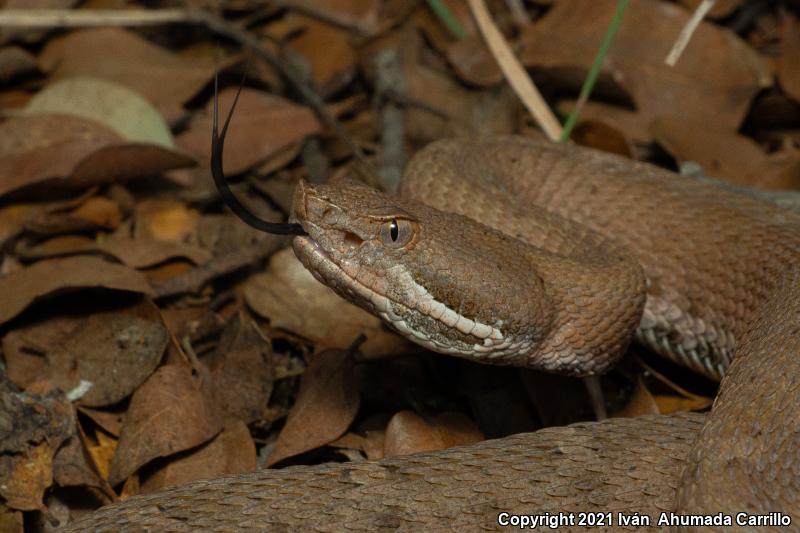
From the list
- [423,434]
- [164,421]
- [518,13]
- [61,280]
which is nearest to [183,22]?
[518,13]

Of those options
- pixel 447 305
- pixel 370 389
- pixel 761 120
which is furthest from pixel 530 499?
pixel 761 120

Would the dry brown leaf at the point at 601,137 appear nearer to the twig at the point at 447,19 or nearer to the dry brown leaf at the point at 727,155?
the dry brown leaf at the point at 727,155

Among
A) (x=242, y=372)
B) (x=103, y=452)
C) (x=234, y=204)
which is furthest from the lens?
(x=242, y=372)

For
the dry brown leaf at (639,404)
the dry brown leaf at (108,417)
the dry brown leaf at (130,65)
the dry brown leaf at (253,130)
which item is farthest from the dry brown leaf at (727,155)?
the dry brown leaf at (108,417)

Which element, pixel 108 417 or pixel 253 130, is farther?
pixel 253 130

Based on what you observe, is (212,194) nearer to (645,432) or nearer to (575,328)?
(575,328)

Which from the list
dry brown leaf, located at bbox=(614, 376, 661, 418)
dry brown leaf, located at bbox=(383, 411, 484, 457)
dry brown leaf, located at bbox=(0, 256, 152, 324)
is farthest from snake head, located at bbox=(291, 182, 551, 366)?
dry brown leaf, located at bbox=(0, 256, 152, 324)

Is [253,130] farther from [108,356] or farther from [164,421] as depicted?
[164,421]
